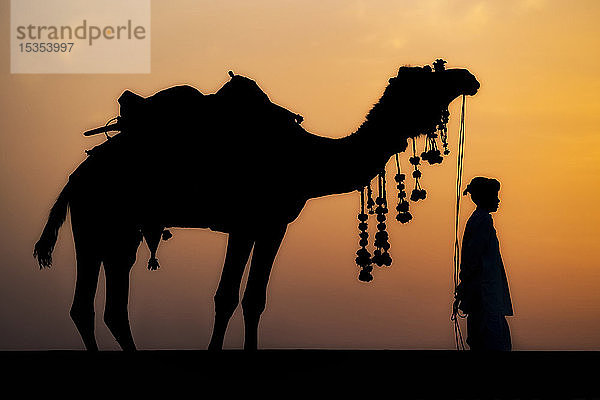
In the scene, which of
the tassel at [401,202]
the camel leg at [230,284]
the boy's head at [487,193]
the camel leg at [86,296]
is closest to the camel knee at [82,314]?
the camel leg at [86,296]

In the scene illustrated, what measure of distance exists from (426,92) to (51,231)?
2.29 meters

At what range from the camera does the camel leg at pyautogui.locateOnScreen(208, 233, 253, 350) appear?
4715 mm

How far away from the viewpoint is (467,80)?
447 centimetres

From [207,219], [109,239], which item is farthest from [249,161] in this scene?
[109,239]

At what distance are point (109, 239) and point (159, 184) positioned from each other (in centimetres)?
43

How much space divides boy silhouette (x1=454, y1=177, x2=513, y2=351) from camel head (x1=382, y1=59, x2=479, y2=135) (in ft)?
1.43

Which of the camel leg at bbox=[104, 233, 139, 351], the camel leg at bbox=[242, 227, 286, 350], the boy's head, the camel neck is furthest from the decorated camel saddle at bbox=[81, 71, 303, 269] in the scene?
the boy's head

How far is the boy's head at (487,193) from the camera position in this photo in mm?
4609
